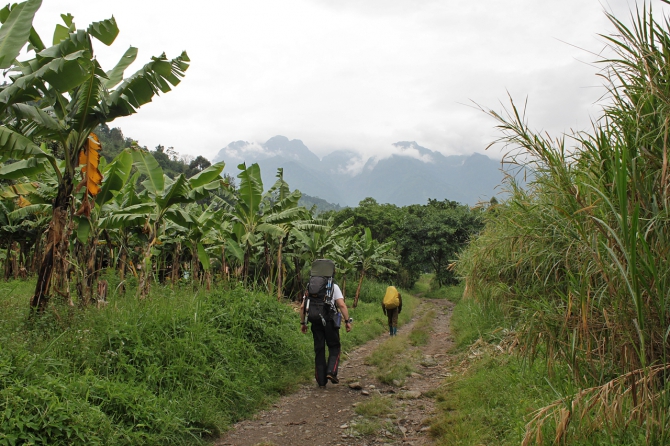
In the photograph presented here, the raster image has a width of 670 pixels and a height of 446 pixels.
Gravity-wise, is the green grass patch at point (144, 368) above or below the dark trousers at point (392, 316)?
above

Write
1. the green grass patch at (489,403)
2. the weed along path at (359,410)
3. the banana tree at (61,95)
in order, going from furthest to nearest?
1. the banana tree at (61,95)
2. the weed along path at (359,410)
3. the green grass patch at (489,403)

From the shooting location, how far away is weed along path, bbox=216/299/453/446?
460 centimetres

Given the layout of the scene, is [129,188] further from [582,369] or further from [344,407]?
[582,369]

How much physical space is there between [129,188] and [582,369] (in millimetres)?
8380

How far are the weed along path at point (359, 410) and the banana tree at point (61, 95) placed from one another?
3.16 meters

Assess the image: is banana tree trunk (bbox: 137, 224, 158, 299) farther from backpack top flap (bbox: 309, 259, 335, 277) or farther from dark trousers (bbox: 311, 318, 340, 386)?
dark trousers (bbox: 311, 318, 340, 386)

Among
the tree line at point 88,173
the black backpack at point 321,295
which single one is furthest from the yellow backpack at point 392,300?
the black backpack at point 321,295

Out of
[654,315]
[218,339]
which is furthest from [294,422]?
[654,315]

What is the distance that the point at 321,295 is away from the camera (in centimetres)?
643

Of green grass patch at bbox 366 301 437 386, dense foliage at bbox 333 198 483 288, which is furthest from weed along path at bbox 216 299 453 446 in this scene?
dense foliage at bbox 333 198 483 288

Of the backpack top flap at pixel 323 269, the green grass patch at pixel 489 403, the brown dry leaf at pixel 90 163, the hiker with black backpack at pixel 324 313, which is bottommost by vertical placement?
the green grass patch at pixel 489 403

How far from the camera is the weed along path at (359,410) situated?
4.60 m

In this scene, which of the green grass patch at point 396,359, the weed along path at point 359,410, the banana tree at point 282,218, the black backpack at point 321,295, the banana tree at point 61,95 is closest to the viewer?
the weed along path at point 359,410

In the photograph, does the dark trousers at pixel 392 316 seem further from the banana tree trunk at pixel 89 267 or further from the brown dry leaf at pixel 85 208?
the brown dry leaf at pixel 85 208
